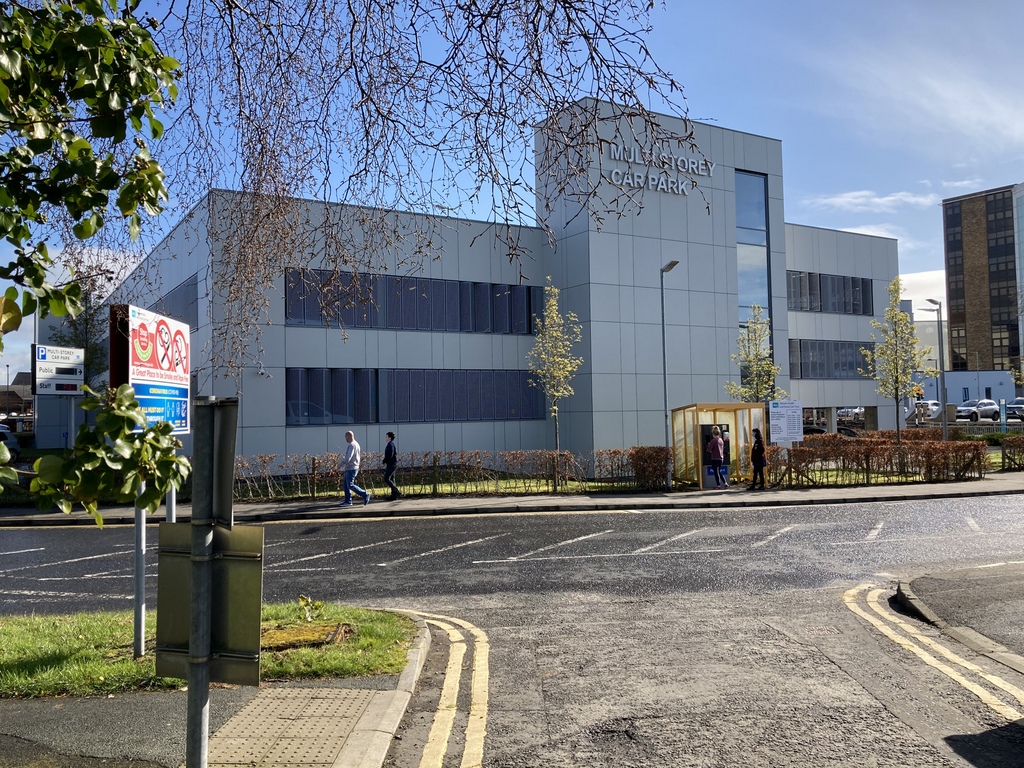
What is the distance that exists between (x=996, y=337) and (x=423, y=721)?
111 meters

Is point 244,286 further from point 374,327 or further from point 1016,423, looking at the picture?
point 1016,423

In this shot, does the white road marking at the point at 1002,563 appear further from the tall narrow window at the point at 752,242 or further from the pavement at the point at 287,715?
the tall narrow window at the point at 752,242

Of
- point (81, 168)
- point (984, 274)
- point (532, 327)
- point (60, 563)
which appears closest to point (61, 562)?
point (60, 563)

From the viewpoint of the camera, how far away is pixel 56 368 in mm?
23344

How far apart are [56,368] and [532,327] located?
16932 millimetres

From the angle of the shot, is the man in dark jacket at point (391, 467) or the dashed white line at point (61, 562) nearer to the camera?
the dashed white line at point (61, 562)

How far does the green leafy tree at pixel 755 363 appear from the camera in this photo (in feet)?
107

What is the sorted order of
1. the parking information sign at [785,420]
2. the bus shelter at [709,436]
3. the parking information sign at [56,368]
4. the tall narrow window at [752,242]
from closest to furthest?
the parking information sign at [56,368] → the bus shelter at [709,436] → the parking information sign at [785,420] → the tall narrow window at [752,242]

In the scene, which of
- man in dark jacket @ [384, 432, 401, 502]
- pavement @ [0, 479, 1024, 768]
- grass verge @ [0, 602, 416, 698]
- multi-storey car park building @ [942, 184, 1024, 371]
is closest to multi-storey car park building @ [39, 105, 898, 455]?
man in dark jacket @ [384, 432, 401, 502]

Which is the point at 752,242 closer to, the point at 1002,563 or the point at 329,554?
the point at 1002,563

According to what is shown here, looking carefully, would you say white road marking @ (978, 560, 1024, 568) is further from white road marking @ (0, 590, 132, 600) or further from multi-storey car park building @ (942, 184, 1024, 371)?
multi-storey car park building @ (942, 184, 1024, 371)

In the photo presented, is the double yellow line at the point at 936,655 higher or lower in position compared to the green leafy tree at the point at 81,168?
lower

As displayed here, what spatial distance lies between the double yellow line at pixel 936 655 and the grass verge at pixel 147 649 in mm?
4322

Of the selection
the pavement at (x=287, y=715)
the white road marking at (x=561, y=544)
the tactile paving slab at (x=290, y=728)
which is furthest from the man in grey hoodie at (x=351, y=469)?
the tactile paving slab at (x=290, y=728)
